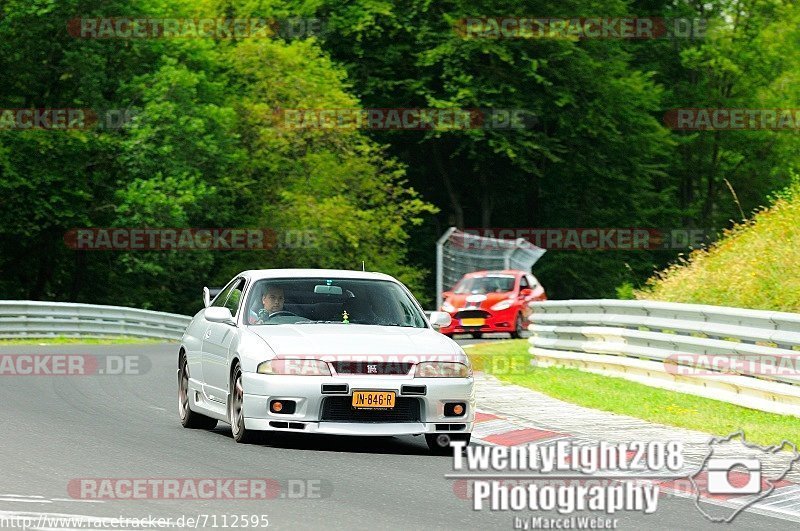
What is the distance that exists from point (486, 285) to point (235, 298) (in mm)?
21072

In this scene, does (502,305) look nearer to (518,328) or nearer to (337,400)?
(518,328)

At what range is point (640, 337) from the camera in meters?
20.5

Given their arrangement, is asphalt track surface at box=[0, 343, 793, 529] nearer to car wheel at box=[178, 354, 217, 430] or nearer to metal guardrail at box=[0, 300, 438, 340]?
car wheel at box=[178, 354, 217, 430]

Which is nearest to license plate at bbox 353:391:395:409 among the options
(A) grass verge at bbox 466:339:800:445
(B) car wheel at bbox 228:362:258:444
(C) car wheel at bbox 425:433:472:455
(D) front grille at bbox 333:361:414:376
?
(D) front grille at bbox 333:361:414:376

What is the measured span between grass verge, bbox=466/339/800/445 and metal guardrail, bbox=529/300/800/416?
8.0 inches

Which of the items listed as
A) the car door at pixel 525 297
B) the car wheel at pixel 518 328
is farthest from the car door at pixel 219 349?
the car door at pixel 525 297

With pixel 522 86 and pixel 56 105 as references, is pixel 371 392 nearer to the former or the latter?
pixel 56 105

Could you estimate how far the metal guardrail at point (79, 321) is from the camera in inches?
1330

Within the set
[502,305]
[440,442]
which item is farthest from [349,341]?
[502,305]

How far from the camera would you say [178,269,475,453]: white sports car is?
12.7m

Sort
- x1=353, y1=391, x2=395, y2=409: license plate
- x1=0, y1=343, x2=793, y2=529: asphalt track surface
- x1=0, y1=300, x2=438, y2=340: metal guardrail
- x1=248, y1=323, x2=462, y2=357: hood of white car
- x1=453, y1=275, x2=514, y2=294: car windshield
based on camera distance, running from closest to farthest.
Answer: x1=0, y1=343, x2=793, y2=529: asphalt track surface → x1=353, y1=391, x2=395, y2=409: license plate → x1=248, y1=323, x2=462, y2=357: hood of white car → x1=0, y1=300, x2=438, y2=340: metal guardrail → x1=453, y1=275, x2=514, y2=294: car windshield

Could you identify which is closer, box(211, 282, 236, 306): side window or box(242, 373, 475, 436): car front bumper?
box(242, 373, 475, 436): car front bumper

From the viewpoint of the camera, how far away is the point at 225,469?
11523mm

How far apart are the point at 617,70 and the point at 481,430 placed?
4540 centimetres
